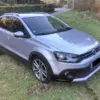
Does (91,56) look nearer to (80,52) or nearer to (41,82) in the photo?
(80,52)

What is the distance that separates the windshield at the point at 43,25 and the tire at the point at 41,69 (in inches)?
29.8

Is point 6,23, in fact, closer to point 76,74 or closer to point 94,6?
point 76,74

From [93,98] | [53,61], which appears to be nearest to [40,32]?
[53,61]

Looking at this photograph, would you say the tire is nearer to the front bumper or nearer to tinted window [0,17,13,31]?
the front bumper

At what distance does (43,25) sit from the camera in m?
6.04

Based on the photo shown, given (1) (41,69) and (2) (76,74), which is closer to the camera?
(2) (76,74)

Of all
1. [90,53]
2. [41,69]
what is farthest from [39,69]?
[90,53]

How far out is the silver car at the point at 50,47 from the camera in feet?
15.8

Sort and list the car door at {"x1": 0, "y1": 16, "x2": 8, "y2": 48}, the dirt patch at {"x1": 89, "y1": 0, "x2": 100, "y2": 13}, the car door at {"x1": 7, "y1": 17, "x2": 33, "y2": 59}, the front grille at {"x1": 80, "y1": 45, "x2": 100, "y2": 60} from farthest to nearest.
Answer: the dirt patch at {"x1": 89, "y1": 0, "x2": 100, "y2": 13} → the car door at {"x1": 0, "y1": 16, "x2": 8, "y2": 48} → the car door at {"x1": 7, "y1": 17, "x2": 33, "y2": 59} → the front grille at {"x1": 80, "y1": 45, "x2": 100, "y2": 60}

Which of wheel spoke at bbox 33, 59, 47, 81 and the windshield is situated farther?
the windshield

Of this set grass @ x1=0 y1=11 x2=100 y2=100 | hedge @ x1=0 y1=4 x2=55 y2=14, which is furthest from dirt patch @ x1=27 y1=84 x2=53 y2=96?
hedge @ x1=0 y1=4 x2=55 y2=14

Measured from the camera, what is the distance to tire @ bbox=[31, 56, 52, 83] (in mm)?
4953

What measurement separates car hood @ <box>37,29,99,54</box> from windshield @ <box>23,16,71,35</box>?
26 cm

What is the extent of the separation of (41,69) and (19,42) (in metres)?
1.11
